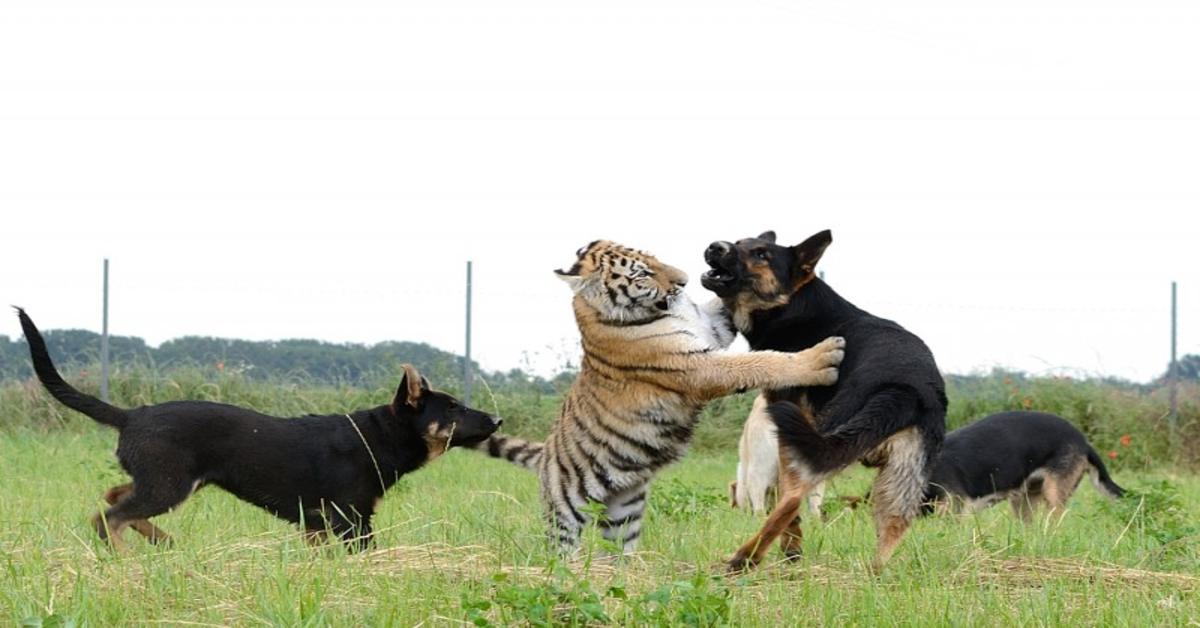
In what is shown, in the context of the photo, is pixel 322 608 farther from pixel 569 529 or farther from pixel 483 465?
pixel 483 465

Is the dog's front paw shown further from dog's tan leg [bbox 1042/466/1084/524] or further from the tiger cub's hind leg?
dog's tan leg [bbox 1042/466/1084/524]

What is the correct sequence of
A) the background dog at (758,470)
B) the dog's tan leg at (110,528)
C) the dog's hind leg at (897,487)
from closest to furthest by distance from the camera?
the dog's hind leg at (897,487) → the dog's tan leg at (110,528) → the background dog at (758,470)

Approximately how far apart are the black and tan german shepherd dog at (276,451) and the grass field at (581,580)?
0.25 meters

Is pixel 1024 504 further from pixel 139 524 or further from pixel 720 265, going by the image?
pixel 139 524

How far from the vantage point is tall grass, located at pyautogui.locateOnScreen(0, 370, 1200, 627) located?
4180 millimetres

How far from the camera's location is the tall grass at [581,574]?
165 inches

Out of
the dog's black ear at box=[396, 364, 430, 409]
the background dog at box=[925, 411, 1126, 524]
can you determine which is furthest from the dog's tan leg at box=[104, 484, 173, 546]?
the background dog at box=[925, 411, 1126, 524]

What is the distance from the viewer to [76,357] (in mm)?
16656

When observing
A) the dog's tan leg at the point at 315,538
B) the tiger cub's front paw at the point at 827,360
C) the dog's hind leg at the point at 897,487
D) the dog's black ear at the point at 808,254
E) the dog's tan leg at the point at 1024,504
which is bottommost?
the dog's tan leg at the point at 1024,504

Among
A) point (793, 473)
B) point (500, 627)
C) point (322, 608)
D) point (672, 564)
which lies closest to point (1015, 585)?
point (793, 473)

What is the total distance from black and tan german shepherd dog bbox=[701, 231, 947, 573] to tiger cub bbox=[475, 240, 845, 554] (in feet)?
0.71

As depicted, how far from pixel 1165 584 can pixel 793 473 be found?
172 centimetres

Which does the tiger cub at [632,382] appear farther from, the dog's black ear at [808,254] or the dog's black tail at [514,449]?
the dog's black tail at [514,449]

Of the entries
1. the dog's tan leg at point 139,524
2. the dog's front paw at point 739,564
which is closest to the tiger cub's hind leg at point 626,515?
the dog's front paw at point 739,564
